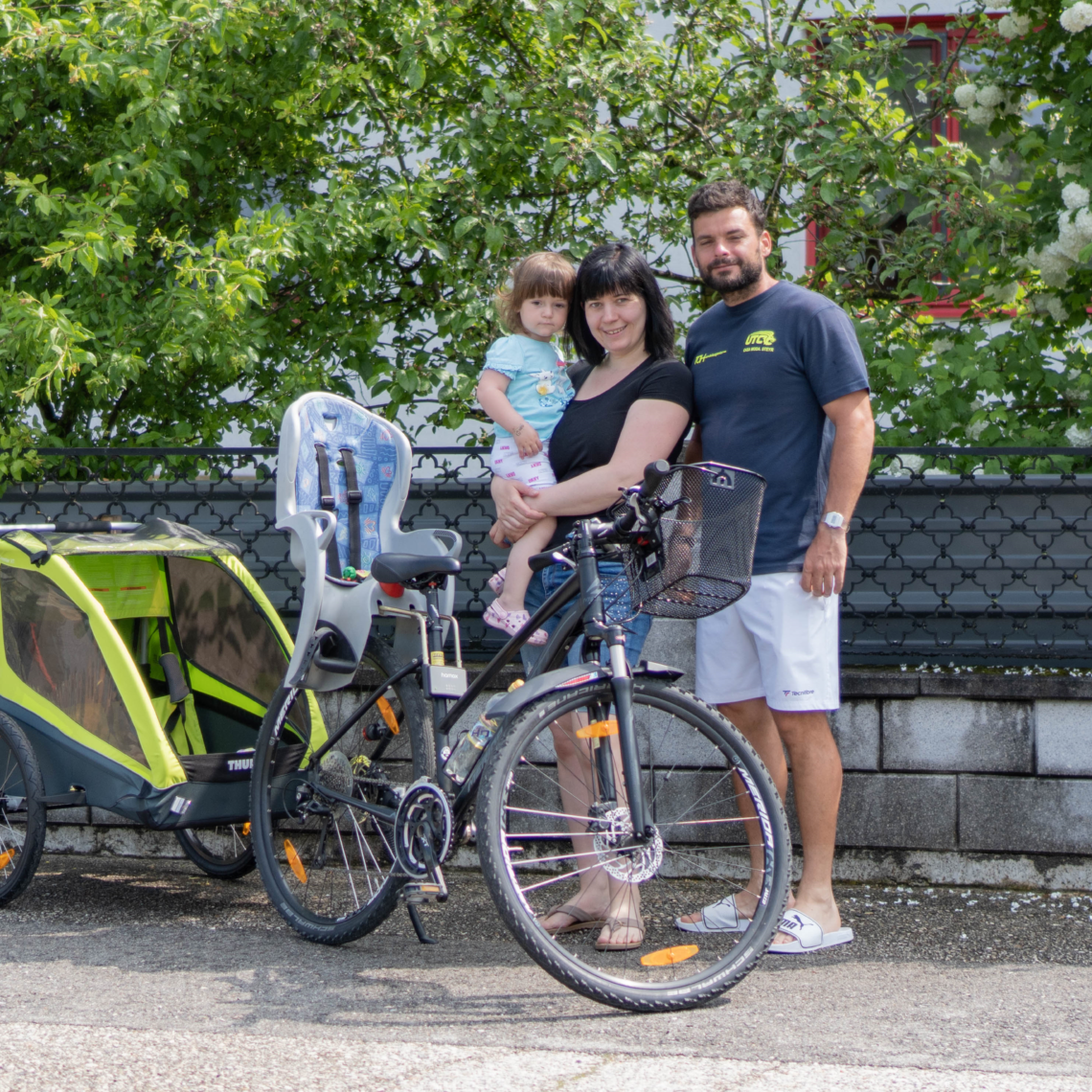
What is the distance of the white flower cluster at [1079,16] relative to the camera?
497cm

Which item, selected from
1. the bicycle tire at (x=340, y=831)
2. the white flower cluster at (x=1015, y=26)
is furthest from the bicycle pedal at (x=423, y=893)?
the white flower cluster at (x=1015, y=26)

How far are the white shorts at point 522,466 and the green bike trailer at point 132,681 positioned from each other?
3.06ft

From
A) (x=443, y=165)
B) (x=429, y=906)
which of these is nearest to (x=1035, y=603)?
(x=429, y=906)

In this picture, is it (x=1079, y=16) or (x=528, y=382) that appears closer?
(x=528, y=382)

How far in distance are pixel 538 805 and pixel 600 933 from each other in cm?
74

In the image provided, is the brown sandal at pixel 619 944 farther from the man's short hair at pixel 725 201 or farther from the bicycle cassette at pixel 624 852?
the man's short hair at pixel 725 201

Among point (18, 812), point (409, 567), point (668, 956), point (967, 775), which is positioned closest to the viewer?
point (668, 956)

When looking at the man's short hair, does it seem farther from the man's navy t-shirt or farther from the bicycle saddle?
the bicycle saddle

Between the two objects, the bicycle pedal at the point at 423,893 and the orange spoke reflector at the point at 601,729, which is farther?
the bicycle pedal at the point at 423,893

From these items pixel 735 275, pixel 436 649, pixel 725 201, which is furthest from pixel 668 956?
pixel 725 201

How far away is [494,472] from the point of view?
4.08 metres

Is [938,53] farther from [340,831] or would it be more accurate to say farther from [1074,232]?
[340,831]

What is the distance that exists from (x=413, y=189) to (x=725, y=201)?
195cm

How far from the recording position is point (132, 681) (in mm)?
3914
